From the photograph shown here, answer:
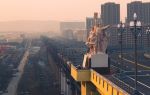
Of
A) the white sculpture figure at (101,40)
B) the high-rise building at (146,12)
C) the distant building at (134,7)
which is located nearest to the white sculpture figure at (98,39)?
the white sculpture figure at (101,40)

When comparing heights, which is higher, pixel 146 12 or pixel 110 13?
pixel 146 12

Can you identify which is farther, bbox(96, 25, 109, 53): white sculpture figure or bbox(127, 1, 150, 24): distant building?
bbox(127, 1, 150, 24): distant building

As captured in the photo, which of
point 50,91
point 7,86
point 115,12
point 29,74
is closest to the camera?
point 50,91

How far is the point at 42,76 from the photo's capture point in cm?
8375

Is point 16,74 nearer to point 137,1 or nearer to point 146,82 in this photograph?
point 137,1

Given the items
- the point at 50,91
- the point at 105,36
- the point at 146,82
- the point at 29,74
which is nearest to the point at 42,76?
the point at 29,74

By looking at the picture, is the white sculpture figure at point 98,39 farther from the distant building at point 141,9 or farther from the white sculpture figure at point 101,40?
the distant building at point 141,9

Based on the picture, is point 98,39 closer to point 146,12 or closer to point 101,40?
point 101,40

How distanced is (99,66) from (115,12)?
112 meters

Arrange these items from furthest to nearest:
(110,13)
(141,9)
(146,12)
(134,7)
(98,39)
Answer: (110,13), (146,12), (134,7), (141,9), (98,39)

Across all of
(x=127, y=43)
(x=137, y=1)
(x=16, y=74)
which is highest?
(x=137, y=1)

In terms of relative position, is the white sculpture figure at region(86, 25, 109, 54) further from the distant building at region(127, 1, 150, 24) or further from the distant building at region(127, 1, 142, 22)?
the distant building at region(127, 1, 150, 24)

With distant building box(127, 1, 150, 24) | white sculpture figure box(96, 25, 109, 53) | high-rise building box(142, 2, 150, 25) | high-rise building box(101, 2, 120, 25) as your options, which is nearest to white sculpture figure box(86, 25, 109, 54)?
white sculpture figure box(96, 25, 109, 53)

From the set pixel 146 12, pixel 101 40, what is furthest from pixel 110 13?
pixel 101 40
